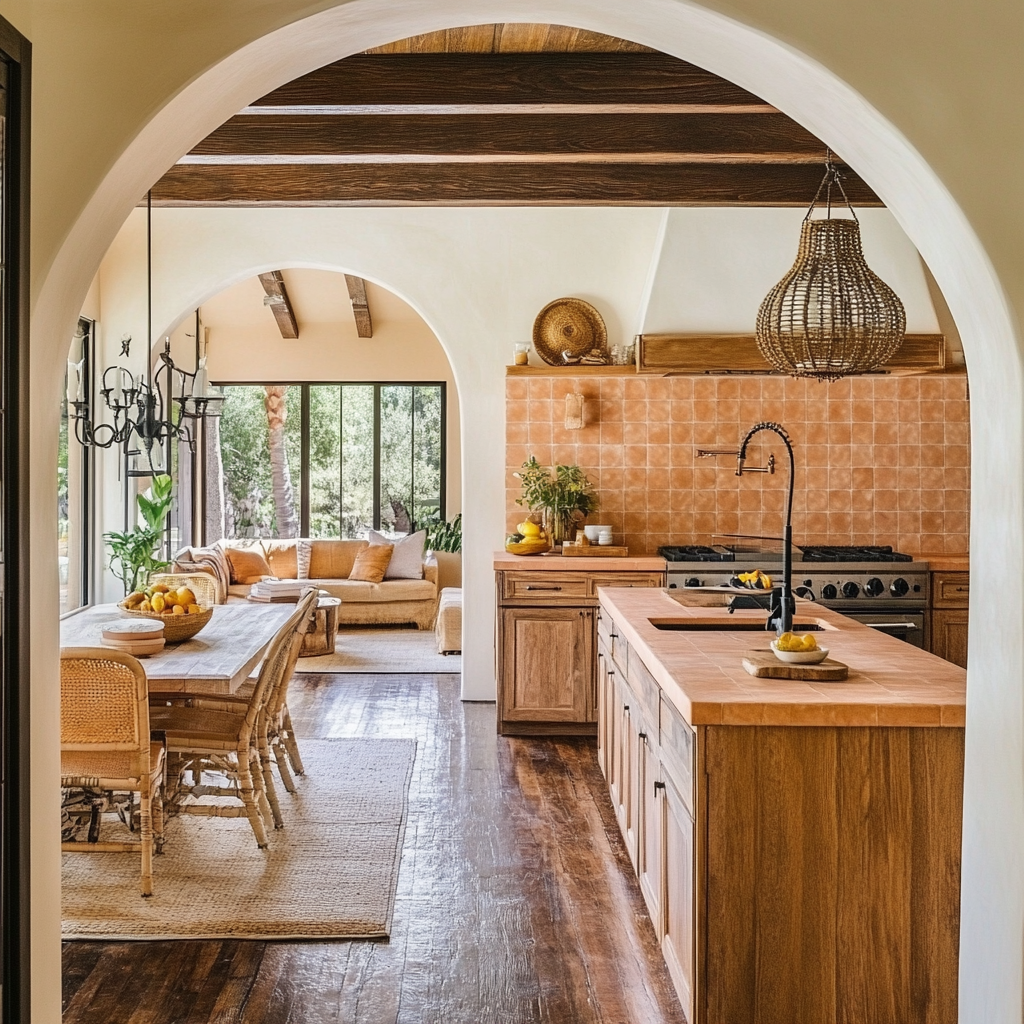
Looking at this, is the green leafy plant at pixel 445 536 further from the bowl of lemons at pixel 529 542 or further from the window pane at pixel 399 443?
the bowl of lemons at pixel 529 542

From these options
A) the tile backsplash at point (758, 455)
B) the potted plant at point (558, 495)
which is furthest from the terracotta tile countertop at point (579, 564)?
the tile backsplash at point (758, 455)

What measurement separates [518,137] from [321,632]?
4951mm

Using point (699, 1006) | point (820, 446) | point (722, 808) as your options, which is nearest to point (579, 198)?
point (820, 446)

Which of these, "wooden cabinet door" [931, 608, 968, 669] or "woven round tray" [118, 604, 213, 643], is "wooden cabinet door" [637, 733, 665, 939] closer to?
"woven round tray" [118, 604, 213, 643]

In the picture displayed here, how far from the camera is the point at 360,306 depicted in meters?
9.41

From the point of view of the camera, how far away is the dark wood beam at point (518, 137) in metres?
3.76

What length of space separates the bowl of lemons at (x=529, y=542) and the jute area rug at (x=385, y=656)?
1.84 meters

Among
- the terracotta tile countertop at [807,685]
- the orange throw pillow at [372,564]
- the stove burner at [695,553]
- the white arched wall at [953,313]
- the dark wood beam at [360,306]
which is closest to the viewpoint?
the white arched wall at [953,313]

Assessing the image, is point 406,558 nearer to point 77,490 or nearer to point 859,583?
point 77,490

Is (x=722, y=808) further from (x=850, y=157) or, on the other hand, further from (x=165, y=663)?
(x=165, y=663)

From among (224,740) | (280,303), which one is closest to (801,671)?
(224,740)

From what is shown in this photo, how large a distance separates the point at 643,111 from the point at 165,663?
2601 mm

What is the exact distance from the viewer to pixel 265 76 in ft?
6.82

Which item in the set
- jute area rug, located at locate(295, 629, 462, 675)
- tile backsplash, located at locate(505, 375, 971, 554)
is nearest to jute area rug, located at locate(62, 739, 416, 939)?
tile backsplash, located at locate(505, 375, 971, 554)
